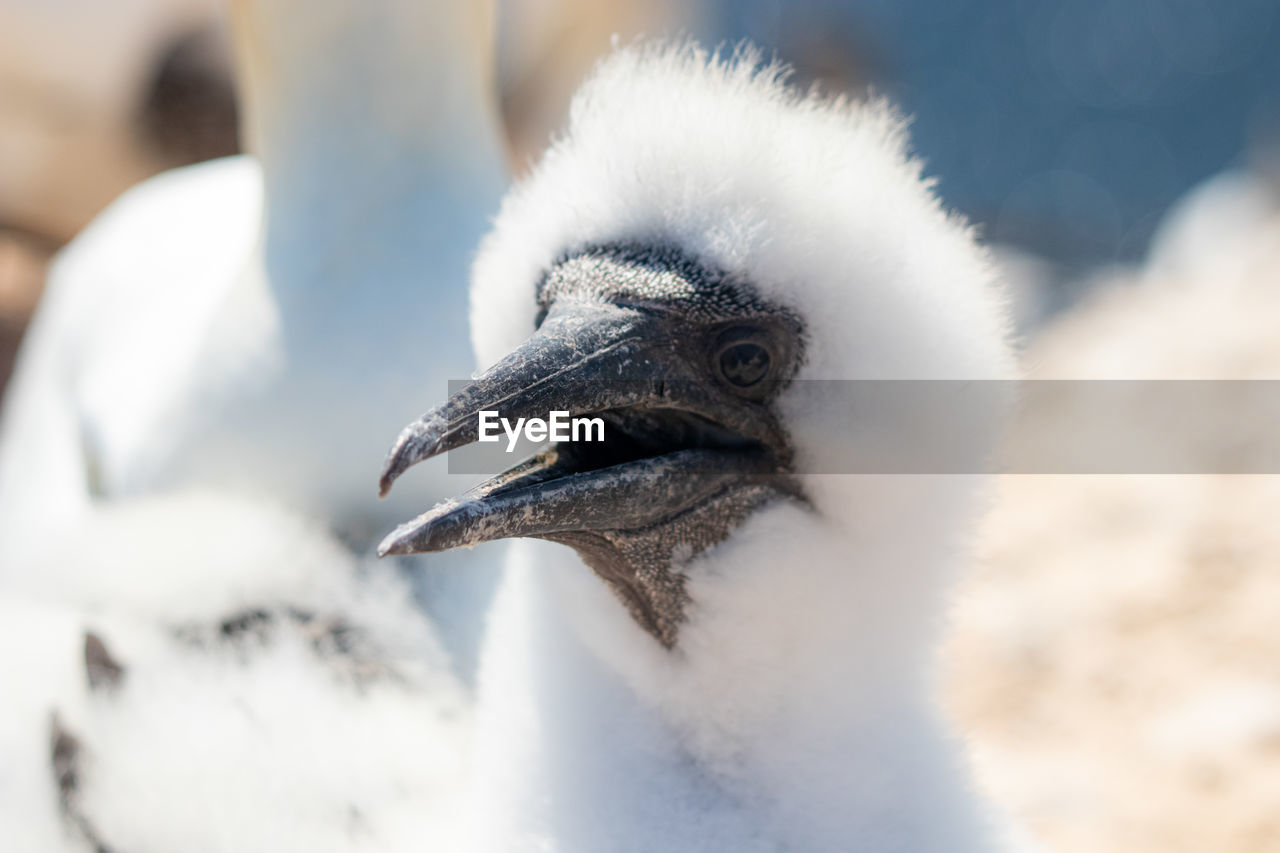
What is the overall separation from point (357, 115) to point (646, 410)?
2.93ft

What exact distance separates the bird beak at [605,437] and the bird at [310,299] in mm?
496

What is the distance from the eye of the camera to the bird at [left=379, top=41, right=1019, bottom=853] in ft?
3.99

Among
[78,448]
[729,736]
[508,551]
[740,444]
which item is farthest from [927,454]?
[78,448]

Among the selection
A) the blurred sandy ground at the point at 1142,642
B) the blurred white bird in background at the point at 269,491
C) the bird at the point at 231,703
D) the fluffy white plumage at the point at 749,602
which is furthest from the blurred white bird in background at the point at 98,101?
the fluffy white plumage at the point at 749,602

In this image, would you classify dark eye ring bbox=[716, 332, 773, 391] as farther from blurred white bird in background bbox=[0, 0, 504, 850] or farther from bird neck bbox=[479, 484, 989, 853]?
blurred white bird in background bbox=[0, 0, 504, 850]

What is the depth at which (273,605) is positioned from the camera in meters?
1.50

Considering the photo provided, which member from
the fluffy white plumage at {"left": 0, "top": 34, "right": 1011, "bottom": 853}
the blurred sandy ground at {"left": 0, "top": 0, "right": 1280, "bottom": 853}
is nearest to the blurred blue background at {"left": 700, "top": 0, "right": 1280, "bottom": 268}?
the blurred sandy ground at {"left": 0, "top": 0, "right": 1280, "bottom": 853}

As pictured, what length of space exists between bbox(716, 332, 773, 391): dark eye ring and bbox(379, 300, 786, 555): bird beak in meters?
0.02

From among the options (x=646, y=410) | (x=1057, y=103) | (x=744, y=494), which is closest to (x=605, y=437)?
(x=646, y=410)

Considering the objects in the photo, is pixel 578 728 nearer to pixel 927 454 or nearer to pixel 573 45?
pixel 927 454

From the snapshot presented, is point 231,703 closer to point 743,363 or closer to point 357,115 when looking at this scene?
point 743,363

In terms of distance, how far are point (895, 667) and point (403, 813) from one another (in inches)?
22.0

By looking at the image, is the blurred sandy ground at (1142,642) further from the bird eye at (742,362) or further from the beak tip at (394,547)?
the beak tip at (394,547)

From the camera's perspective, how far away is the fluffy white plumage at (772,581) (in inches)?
48.2
